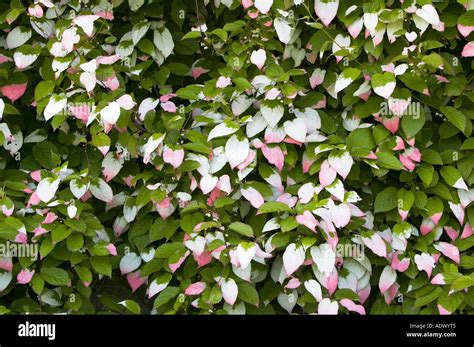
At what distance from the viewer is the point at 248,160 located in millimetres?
2322

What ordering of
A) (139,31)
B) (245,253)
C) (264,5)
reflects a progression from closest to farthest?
(245,253)
(264,5)
(139,31)

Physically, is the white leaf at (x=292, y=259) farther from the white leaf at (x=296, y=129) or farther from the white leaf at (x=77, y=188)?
the white leaf at (x=77, y=188)

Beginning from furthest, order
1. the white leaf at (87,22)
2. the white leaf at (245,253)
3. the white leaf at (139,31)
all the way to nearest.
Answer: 1. the white leaf at (139,31)
2. the white leaf at (87,22)
3. the white leaf at (245,253)

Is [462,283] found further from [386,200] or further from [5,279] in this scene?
[5,279]

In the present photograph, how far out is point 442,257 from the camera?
2.41 metres

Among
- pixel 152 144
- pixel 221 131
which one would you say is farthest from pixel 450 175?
pixel 152 144

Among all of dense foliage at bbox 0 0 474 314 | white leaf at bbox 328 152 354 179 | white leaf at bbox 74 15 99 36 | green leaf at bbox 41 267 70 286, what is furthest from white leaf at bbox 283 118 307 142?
green leaf at bbox 41 267 70 286

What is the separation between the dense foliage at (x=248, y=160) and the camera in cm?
230

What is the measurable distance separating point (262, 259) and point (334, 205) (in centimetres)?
31

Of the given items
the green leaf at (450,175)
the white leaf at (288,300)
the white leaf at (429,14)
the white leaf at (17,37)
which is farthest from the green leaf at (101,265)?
Result: the white leaf at (429,14)

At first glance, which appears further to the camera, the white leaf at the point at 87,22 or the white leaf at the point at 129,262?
the white leaf at the point at 129,262

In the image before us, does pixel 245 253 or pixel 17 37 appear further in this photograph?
pixel 17 37
